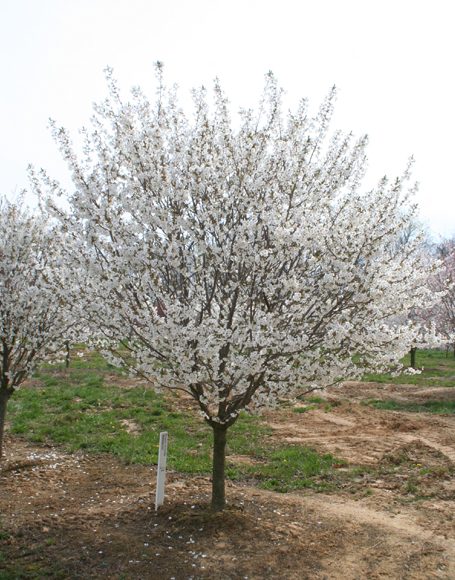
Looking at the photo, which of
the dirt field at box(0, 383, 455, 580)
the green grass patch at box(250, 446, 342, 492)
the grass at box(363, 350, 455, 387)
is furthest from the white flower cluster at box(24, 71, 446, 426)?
the grass at box(363, 350, 455, 387)

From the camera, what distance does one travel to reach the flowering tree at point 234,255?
5.53m

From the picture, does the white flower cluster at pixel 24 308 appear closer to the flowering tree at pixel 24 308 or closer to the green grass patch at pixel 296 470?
the flowering tree at pixel 24 308

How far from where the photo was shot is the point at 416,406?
51.7 ft

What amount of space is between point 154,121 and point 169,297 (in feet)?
7.13

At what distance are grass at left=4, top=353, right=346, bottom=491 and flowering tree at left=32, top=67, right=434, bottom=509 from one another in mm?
3648

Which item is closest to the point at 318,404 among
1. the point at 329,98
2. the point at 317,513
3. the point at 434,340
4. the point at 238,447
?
the point at 238,447

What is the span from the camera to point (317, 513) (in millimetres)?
7199

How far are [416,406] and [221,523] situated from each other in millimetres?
10948

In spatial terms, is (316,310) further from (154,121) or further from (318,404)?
(318,404)

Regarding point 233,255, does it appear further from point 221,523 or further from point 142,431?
point 142,431

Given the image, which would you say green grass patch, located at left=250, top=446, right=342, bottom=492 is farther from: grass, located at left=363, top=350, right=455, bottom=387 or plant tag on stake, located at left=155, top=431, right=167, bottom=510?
grass, located at left=363, top=350, right=455, bottom=387

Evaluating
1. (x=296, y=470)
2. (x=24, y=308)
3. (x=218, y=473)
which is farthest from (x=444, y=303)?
(x=24, y=308)

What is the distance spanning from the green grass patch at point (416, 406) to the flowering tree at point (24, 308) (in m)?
10.3

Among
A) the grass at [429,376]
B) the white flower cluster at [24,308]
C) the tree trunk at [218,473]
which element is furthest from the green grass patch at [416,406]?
the white flower cluster at [24,308]
